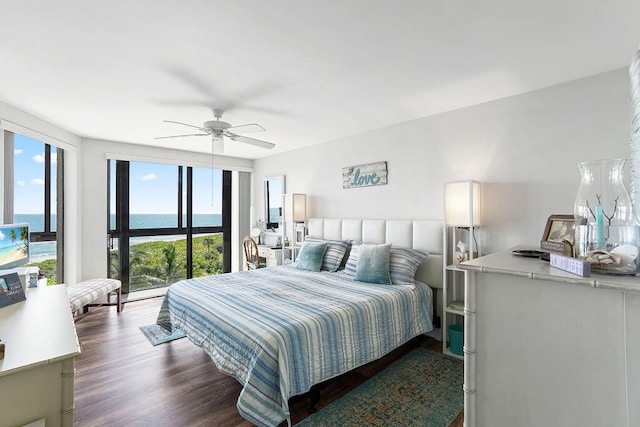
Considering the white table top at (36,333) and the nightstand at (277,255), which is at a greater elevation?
the white table top at (36,333)

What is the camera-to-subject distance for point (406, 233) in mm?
3475

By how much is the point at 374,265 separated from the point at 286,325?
1406mm

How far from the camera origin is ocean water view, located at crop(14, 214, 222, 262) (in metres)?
3.67

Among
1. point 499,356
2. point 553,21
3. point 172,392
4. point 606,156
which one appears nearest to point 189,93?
point 172,392

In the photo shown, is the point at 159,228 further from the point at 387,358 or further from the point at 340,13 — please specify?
the point at 340,13

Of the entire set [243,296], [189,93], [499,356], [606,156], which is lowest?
[243,296]

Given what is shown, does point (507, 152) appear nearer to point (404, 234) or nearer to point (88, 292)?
point (404, 234)

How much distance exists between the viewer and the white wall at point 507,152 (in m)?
2.37

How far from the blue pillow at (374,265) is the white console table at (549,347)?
1887mm

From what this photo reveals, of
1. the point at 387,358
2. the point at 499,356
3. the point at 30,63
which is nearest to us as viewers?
the point at 499,356

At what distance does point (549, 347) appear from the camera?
3.24 ft

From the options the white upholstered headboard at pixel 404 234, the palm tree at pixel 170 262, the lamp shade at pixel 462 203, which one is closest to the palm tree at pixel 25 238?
the palm tree at pixel 170 262

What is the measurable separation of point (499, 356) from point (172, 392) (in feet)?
7.76

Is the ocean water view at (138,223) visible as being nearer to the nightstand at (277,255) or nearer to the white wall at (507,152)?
the nightstand at (277,255)
